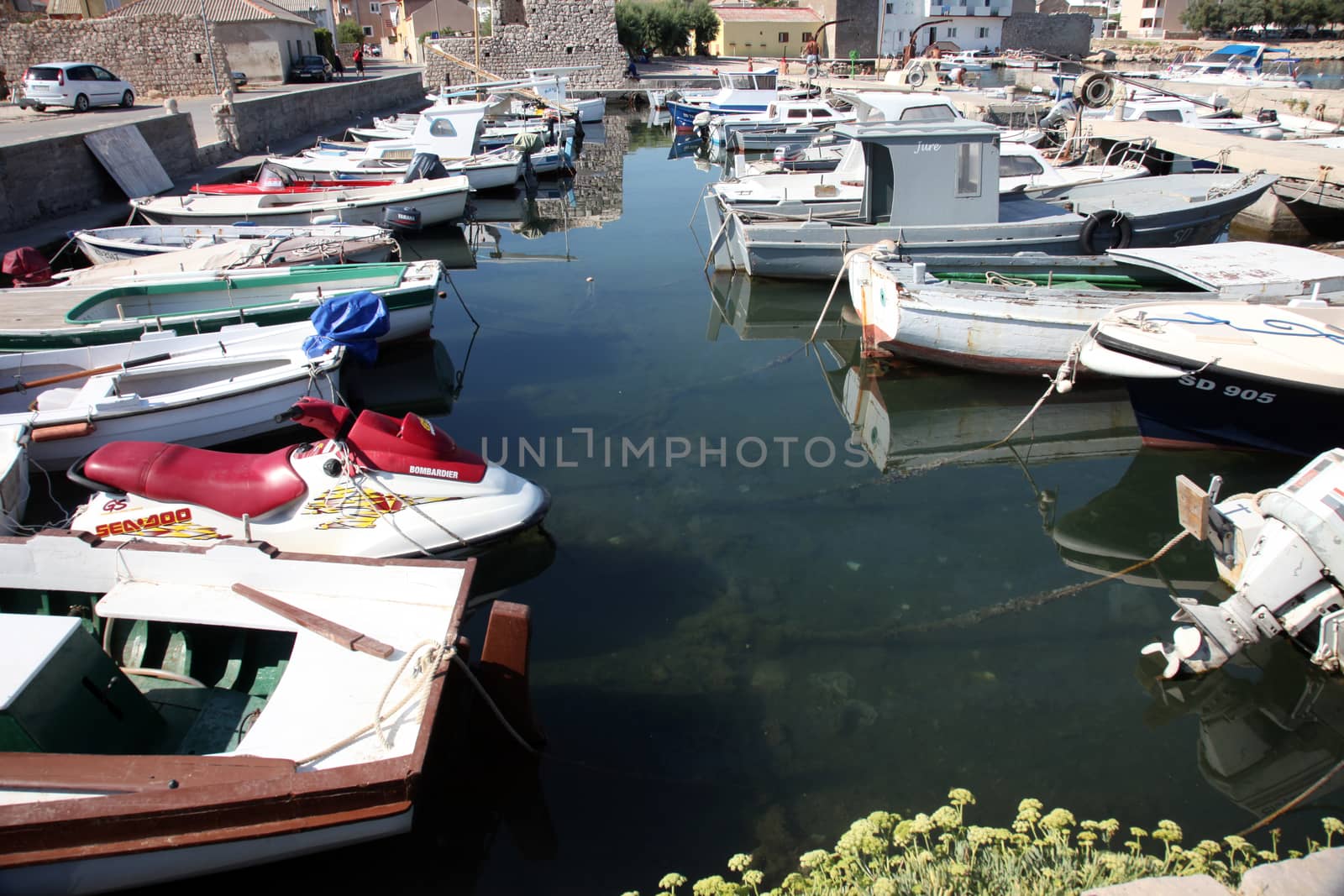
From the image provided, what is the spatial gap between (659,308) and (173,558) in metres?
9.03

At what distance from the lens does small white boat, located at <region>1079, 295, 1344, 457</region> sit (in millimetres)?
7000

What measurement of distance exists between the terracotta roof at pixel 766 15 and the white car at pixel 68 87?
42167 millimetres

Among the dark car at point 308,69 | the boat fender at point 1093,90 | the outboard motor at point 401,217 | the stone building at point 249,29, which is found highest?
the stone building at point 249,29

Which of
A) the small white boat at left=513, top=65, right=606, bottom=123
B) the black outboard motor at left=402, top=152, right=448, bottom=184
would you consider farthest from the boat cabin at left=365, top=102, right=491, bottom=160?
the small white boat at left=513, top=65, right=606, bottom=123

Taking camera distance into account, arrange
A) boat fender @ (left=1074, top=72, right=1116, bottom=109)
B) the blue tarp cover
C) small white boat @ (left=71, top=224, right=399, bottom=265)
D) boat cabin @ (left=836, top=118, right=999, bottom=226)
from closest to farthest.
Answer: the blue tarp cover < small white boat @ (left=71, top=224, right=399, bottom=265) < boat cabin @ (left=836, top=118, right=999, bottom=226) < boat fender @ (left=1074, top=72, right=1116, bottom=109)

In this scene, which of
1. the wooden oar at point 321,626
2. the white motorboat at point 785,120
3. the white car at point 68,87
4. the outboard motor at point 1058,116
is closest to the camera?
the wooden oar at point 321,626

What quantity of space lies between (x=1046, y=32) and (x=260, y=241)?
6448 cm

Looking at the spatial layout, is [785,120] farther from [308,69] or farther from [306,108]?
[308,69]

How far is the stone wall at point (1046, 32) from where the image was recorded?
6025cm

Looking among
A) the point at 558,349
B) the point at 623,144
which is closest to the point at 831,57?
the point at 623,144

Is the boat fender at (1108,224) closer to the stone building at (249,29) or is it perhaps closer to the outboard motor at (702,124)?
the outboard motor at (702,124)

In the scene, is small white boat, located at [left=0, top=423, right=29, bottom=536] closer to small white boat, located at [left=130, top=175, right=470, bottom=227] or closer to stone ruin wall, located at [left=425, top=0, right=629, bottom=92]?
small white boat, located at [left=130, top=175, right=470, bottom=227]

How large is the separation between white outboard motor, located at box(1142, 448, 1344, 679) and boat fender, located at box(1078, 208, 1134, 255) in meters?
7.64

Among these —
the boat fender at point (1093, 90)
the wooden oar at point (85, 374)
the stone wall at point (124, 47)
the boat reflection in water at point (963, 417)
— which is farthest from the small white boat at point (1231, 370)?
the stone wall at point (124, 47)
